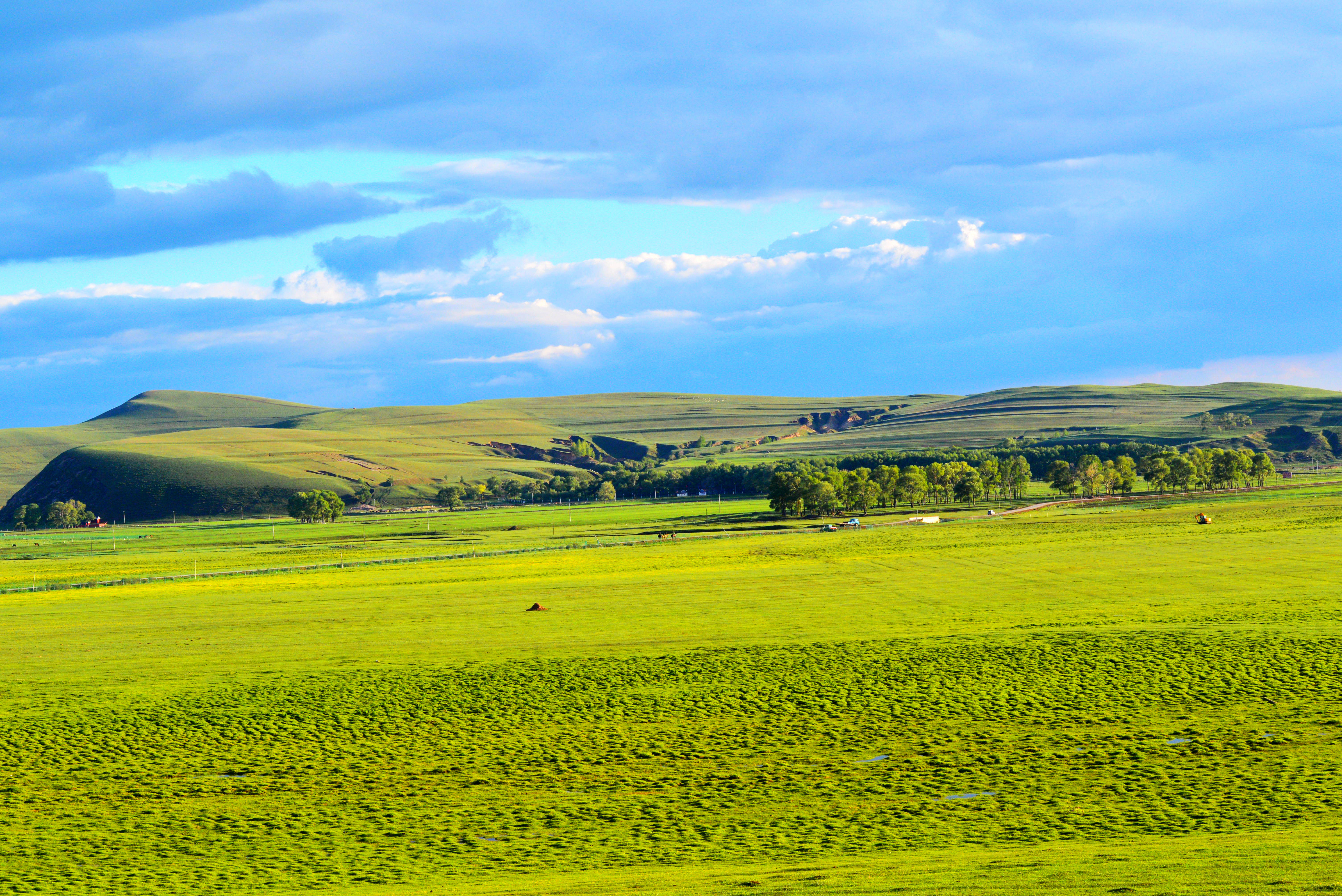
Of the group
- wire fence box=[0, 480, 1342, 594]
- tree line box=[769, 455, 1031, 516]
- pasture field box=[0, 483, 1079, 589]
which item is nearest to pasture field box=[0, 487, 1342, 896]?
wire fence box=[0, 480, 1342, 594]

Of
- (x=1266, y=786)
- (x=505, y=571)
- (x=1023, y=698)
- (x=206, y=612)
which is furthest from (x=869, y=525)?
(x=1266, y=786)

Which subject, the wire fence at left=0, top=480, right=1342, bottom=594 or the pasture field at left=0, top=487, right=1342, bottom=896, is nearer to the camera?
the pasture field at left=0, top=487, right=1342, bottom=896

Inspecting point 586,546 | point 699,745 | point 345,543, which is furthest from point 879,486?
point 699,745

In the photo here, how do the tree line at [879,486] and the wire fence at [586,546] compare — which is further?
the tree line at [879,486]

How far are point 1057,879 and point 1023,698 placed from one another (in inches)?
642

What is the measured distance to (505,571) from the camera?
8431 centimetres

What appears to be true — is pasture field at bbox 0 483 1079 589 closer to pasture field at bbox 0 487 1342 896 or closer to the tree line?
the tree line

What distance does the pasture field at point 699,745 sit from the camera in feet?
68.4

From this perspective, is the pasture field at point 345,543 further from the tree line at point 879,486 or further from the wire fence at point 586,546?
the tree line at point 879,486

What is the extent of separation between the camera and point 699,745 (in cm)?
3034

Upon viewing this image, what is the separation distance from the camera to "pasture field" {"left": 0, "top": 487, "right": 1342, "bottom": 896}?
20859mm

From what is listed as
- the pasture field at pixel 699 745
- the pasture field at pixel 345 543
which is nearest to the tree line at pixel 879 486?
the pasture field at pixel 345 543

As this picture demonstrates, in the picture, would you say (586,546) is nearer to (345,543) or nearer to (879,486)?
(345,543)

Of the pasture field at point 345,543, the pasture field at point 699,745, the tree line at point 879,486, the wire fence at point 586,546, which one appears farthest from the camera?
the tree line at point 879,486
